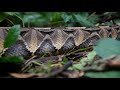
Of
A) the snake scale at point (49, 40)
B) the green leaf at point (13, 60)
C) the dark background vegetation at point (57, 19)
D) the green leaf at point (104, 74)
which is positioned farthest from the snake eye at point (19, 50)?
the green leaf at point (104, 74)

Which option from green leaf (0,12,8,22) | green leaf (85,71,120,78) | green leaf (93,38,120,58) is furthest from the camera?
green leaf (0,12,8,22)

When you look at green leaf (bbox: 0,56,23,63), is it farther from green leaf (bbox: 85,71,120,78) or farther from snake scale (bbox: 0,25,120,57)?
snake scale (bbox: 0,25,120,57)

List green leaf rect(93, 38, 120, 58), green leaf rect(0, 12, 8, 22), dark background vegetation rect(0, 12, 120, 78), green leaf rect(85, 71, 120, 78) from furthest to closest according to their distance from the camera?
dark background vegetation rect(0, 12, 120, 78)
green leaf rect(0, 12, 8, 22)
green leaf rect(93, 38, 120, 58)
green leaf rect(85, 71, 120, 78)

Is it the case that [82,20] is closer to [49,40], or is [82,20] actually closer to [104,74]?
[49,40]

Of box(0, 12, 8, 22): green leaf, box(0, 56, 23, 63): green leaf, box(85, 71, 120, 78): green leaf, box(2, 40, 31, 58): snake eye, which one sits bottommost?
box(85, 71, 120, 78): green leaf

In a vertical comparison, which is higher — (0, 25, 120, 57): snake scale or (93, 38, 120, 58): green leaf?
(0, 25, 120, 57): snake scale

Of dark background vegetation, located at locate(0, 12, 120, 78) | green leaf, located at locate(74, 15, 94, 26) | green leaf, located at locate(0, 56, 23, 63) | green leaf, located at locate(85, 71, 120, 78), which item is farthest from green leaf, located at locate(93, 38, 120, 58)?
green leaf, located at locate(74, 15, 94, 26)

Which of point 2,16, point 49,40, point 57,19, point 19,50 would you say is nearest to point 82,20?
point 57,19
